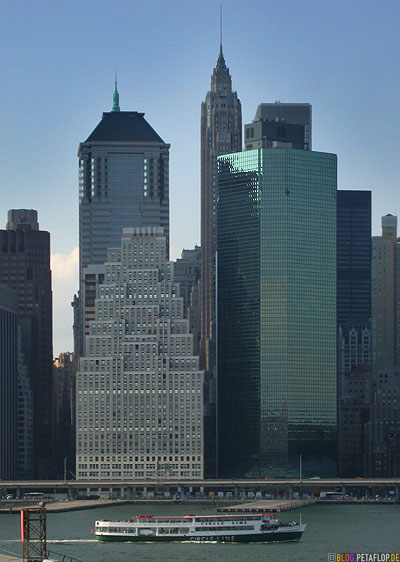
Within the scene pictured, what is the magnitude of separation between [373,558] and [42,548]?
50405 millimetres

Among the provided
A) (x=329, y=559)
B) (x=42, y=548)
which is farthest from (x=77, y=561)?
(x=42, y=548)

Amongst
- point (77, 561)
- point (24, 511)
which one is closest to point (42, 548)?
point (24, 511)

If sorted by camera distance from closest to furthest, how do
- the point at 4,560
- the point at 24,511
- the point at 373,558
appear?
the point at 24,511, the point at 4,560, the point at 373,558

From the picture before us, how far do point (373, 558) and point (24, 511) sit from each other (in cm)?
5676

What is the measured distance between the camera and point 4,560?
162875mm

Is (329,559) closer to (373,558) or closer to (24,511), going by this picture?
(373,558)

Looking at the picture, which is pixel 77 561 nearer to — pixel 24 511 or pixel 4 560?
pixel 4 560

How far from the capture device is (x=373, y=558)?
19100cm

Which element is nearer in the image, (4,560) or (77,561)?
(4,560)

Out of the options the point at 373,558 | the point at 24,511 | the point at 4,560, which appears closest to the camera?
the point at 24,511

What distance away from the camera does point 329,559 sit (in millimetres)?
192125

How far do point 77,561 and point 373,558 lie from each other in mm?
31786

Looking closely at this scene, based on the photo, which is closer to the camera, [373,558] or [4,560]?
[4,560]

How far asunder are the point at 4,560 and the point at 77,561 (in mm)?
31587
